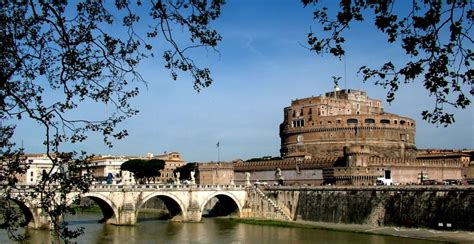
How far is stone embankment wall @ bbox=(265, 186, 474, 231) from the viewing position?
36.6m

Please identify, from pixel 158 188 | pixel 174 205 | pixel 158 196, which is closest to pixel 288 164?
pixel 174 205

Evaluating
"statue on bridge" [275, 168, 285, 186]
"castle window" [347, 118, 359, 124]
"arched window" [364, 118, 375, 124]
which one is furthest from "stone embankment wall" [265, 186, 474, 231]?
"arched window" [364, 118, 375, 124]

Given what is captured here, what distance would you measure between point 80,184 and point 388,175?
48.8m

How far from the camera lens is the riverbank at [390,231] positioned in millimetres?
33156

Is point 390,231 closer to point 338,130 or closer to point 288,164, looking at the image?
point 288,164

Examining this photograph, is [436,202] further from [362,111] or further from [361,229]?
[362,111]

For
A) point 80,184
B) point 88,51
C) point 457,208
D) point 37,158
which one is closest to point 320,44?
point 88,51

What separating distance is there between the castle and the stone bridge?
10.0m

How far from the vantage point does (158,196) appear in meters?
49.1

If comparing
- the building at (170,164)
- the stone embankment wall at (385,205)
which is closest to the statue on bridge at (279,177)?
the stone embankment wall at (385,205)

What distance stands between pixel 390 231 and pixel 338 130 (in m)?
32.9

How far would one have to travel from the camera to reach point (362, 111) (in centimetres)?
7894

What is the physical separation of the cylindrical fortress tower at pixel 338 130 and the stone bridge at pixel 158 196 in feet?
62.6

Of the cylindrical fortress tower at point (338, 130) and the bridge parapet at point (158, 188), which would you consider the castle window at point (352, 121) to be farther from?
the bridge parapet at point (158, 188)
